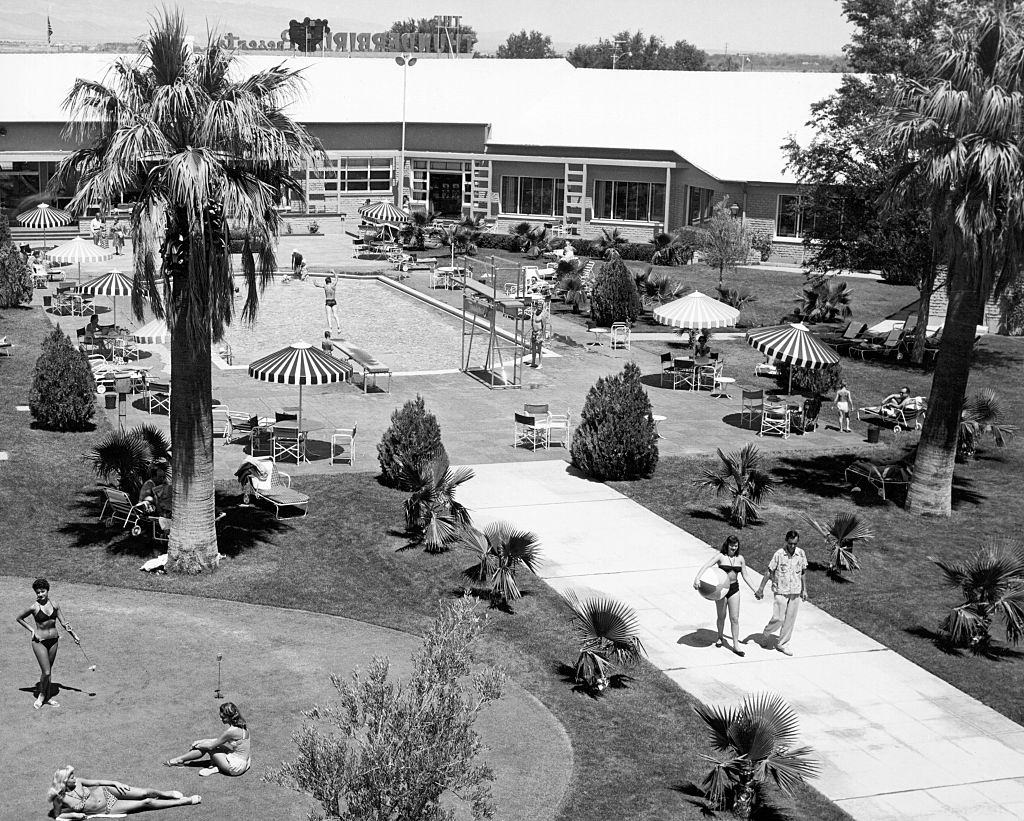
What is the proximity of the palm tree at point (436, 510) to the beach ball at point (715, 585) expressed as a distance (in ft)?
15.2

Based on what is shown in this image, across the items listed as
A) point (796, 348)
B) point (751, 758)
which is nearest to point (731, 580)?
point (751, 758)

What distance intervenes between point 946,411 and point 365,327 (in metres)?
21.2

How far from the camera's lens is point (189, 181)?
57.5ft

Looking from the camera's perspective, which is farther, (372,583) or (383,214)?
(383,214)

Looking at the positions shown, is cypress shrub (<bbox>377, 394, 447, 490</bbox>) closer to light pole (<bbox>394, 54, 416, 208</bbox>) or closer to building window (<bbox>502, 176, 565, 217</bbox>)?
building window (<bbox>502, 176, 565, 217</bbox>)

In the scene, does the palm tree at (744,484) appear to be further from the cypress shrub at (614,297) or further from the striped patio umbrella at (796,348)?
the cypress shrub at (614,297)

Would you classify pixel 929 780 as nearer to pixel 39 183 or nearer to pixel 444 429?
pixel 444 429

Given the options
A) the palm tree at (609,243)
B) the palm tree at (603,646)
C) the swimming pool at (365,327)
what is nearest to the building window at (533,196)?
the palm tree at (609,243)

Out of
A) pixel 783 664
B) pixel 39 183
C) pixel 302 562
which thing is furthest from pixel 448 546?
pixel 39 183

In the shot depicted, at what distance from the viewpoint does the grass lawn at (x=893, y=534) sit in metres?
17.9

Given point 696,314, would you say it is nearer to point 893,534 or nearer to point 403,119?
point 893,534

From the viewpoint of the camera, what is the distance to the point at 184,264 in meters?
18.5

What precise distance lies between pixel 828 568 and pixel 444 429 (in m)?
10.2

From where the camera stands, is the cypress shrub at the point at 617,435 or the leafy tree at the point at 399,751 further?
the cypress shrub at the point at 617,435
